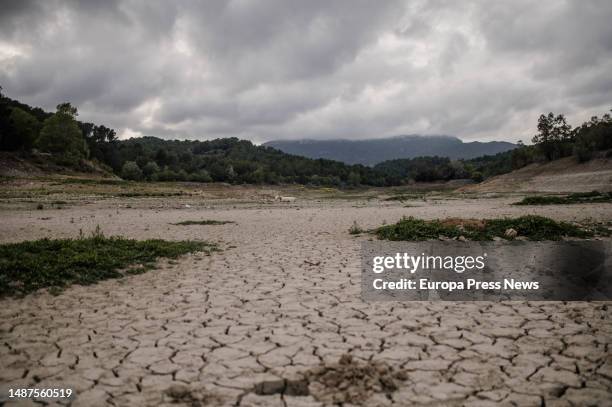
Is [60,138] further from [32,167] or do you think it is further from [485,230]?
[485,230]

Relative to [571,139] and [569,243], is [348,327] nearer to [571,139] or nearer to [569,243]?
[569,243]

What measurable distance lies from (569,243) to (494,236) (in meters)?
1.90

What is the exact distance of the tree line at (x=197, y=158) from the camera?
188ft

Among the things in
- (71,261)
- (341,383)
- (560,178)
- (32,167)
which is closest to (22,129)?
(32,167)

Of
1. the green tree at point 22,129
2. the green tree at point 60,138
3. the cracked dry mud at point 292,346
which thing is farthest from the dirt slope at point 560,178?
the green tree at point 22,129

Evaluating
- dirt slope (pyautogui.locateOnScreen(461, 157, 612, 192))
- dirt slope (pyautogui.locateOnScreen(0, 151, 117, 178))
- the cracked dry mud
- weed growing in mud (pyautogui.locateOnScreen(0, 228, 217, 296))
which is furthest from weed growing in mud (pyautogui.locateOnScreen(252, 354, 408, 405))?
dirt slope (pyautogui.locateOnScreen(0, 151, 117, 178))

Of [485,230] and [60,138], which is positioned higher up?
[60,138]

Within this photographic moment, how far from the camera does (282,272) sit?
8383mm

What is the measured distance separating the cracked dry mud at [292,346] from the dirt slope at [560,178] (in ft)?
149

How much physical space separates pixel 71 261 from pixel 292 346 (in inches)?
231

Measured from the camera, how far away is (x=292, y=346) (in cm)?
466

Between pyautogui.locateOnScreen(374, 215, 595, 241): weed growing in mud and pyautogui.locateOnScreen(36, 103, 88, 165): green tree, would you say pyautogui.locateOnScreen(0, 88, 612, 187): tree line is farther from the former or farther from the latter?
pyautogui.locateOnScreen(374, 215, 595, 241): weed growing in mud

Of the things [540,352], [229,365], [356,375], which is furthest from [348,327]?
[540,352]

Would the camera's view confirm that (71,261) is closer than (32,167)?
Yes
